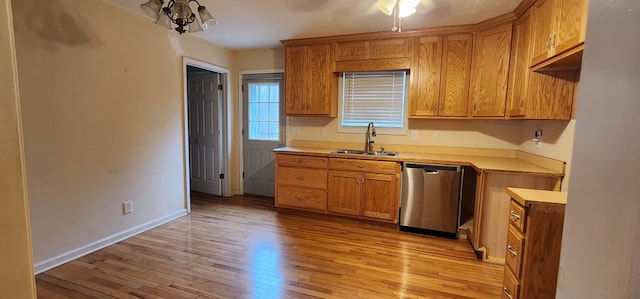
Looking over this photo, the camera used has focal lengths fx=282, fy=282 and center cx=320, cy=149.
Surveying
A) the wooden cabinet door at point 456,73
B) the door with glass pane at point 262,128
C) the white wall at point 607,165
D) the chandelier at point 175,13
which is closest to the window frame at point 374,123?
the wooden cabinet door at point 456,73

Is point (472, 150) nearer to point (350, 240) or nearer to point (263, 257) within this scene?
point (350, 240)

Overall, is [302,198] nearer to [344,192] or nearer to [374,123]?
[344,192]

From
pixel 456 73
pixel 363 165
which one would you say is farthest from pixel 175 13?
pixel 456 73

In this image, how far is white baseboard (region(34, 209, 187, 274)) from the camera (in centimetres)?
223

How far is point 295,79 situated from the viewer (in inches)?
145

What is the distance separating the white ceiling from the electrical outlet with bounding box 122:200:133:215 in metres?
1.92

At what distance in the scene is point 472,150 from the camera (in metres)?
3.32

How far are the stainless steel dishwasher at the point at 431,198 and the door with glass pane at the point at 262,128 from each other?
2020mm

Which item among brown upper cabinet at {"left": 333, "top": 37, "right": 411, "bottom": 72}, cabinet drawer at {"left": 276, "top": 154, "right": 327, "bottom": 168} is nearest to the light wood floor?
cabinet drawer at {"left": 276, "top": 154, "right": 327, "bottom": 168}

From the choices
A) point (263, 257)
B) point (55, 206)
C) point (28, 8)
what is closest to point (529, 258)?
point (263, 257)

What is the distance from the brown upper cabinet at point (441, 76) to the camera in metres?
3.03

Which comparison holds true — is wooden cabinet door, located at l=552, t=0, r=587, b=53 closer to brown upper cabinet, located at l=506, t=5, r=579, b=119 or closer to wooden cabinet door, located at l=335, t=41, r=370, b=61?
brown upper cabinet, located at l=506, t=5, r=579, b=119

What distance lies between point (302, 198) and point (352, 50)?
191cm

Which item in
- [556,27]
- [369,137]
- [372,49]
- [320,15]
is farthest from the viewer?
[369,137]
